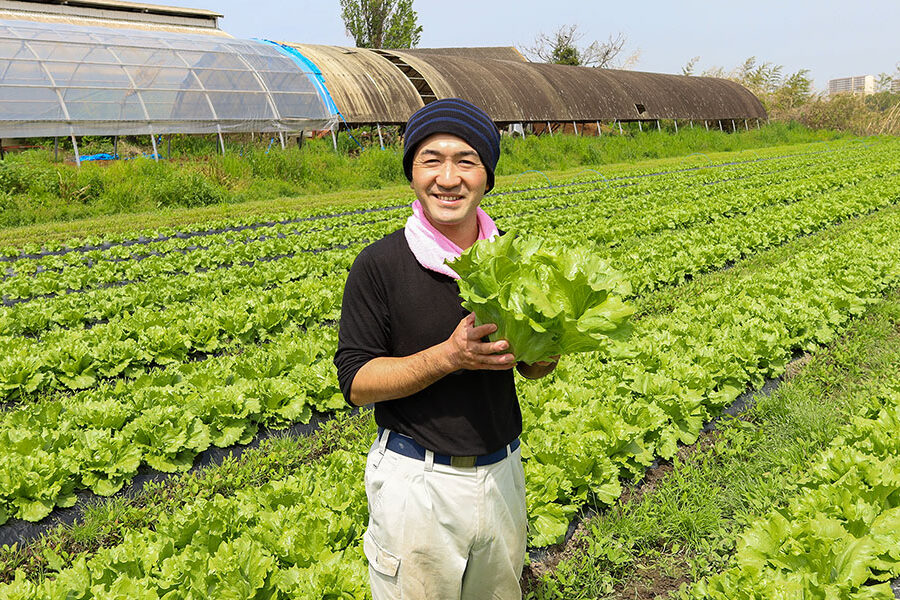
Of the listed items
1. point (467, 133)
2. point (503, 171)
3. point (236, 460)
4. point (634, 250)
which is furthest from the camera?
point (503, 171)

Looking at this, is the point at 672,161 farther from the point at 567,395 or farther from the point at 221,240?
the point at 567,395

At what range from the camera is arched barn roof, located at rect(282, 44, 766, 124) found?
2817 centimetres

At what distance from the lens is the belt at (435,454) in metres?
2.17

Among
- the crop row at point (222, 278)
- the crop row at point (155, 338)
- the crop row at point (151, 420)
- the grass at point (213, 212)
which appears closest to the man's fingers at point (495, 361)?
the crop row at point (151, 420)

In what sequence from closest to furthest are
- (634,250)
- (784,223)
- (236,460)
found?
(236,460), (634,250), (784,223)

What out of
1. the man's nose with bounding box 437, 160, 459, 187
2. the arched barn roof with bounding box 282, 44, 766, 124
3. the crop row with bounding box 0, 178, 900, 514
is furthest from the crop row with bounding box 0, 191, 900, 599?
the arched barn roof with bounding box 282, 44, 766, 124

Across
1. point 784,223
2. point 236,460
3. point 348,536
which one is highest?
point 784,223

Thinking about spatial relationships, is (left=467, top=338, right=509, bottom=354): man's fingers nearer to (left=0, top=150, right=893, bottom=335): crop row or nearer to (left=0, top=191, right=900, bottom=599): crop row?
(left=0, top=191, right=900, bottom=599): crop row

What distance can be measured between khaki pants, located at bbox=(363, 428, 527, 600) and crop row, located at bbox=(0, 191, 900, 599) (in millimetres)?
669

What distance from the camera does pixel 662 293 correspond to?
950 cm

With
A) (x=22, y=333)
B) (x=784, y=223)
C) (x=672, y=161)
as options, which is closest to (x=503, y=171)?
(x=672, y=161)

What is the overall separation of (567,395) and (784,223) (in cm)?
975

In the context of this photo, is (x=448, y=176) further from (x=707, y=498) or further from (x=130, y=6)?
(x=130, y=6)

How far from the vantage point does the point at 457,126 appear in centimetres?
218
